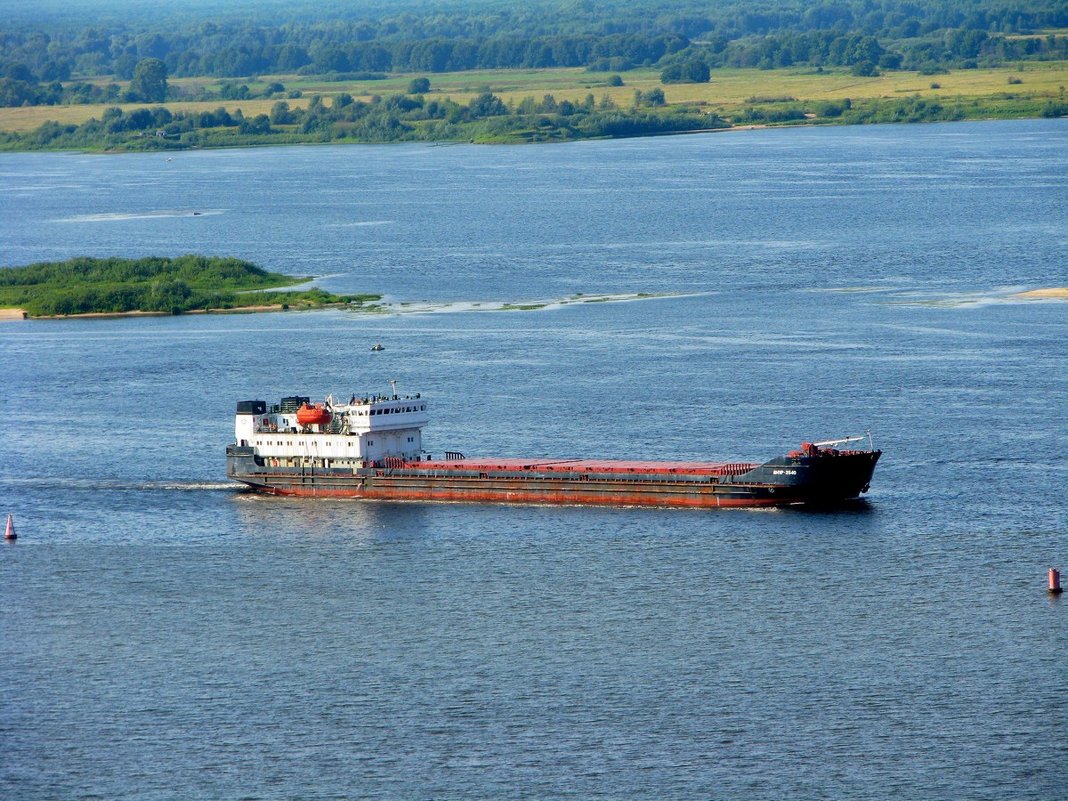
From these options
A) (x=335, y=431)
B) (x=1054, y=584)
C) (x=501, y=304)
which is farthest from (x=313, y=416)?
(x=501, y=304)

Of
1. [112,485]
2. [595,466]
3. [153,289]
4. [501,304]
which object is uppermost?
[153,289]

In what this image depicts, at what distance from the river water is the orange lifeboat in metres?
4.76

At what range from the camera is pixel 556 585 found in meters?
75.6

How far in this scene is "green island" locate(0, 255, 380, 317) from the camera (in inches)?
6339

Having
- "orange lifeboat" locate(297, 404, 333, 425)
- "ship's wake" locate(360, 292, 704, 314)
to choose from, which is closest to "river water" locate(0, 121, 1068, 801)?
"orange lifeboat" locate(297, 404, 333, 425)

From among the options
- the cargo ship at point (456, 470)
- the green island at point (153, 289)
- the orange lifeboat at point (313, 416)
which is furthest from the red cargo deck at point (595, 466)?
the green island at point (153, 289)

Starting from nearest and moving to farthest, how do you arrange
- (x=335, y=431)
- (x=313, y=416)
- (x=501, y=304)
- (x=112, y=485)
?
(x=112, y=485) < (x=313, y=416) < (x=335, y=431) < (x=501, y=304)

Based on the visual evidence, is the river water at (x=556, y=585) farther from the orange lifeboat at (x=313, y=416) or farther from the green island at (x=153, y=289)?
the green island at (x=153, y=289)

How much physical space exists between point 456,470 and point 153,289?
7726 centimetres

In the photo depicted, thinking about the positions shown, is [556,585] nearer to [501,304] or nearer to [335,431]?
[335,431]

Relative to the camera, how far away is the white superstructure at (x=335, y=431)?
96.9 meters

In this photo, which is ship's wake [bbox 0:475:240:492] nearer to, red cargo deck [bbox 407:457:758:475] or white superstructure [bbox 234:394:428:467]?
white superstructure [bbox 234:394:428:467]

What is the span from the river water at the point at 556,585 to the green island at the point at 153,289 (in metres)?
20.4

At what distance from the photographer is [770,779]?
56.4 m
